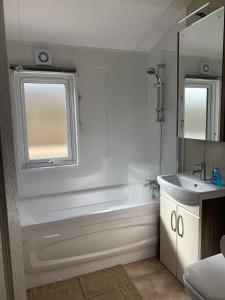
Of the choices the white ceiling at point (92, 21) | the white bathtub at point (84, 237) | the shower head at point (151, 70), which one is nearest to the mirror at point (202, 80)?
the white ceiling at point (92, 21)

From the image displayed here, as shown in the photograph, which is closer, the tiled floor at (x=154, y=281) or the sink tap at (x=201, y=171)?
the tiled floor at (x=154, y=281)

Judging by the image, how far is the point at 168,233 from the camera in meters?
2.14

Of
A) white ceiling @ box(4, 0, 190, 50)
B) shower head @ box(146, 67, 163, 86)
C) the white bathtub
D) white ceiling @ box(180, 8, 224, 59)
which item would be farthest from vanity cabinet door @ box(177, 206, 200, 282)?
white ceiling @ box(4, 0, 190, 50)

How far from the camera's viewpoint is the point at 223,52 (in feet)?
6.11

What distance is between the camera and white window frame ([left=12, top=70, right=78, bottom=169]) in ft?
8.45

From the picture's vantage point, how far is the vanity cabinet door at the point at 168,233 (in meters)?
2.05

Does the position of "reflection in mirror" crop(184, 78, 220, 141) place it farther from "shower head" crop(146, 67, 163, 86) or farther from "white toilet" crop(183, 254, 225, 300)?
"white toilet" crop(183, 254, 225, 300)

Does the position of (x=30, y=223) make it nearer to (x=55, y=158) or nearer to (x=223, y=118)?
(x=55, y=158)

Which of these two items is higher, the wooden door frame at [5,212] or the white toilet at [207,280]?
the wooden door frame at [5,212]

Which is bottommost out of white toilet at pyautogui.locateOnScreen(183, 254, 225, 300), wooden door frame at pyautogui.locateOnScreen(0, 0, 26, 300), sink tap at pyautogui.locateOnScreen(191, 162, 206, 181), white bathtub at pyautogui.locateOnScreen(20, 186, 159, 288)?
white bathtub at pyautogui.locateOnScreen(20, 186, 159, 288)

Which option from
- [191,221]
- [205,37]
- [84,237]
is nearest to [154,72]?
[205,37]

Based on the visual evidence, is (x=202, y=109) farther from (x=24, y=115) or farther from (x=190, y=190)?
(x=24, y=115)

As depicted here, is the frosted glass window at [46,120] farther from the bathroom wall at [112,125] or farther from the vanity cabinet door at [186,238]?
the vanity cabinet door at [186,238]

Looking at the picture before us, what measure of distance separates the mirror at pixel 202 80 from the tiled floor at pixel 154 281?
1.28 meters
